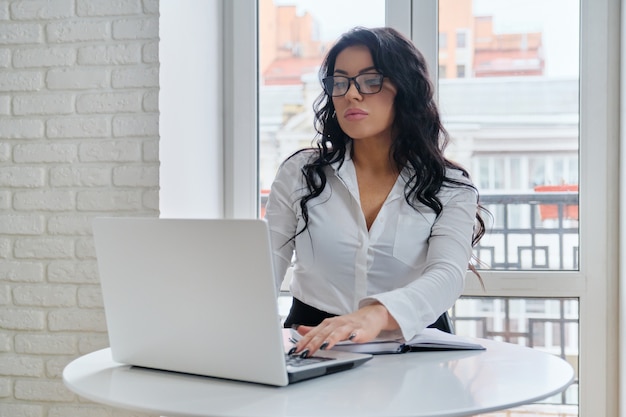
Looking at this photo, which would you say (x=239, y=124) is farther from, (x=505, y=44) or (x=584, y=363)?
(x=584, y=363)

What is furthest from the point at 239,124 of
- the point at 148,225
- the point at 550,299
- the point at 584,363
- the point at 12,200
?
the point at 148,225

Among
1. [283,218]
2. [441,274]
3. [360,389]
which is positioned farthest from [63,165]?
[360,389]

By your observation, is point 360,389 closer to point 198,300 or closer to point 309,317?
point 198,300

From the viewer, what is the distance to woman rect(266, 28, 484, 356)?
1.85 metres

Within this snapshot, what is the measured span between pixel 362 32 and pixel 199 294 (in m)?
1.05

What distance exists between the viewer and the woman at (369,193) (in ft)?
6.08

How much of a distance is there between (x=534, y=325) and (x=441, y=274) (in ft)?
3.48

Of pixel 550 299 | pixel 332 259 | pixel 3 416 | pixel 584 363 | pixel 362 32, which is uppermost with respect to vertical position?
pixel 362 32

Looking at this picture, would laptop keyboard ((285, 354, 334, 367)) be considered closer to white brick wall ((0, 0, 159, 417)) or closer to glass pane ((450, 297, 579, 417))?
white brick wall ((0, 0, 159, 417))

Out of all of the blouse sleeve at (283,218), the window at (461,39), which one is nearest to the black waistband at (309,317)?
the blouse sleeve at (283,218)

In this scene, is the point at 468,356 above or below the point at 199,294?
below

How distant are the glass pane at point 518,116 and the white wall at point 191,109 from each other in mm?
767

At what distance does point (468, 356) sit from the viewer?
1.38 m

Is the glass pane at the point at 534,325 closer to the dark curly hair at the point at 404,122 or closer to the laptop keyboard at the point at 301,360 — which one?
the dark curly hair at the point at 404,122
